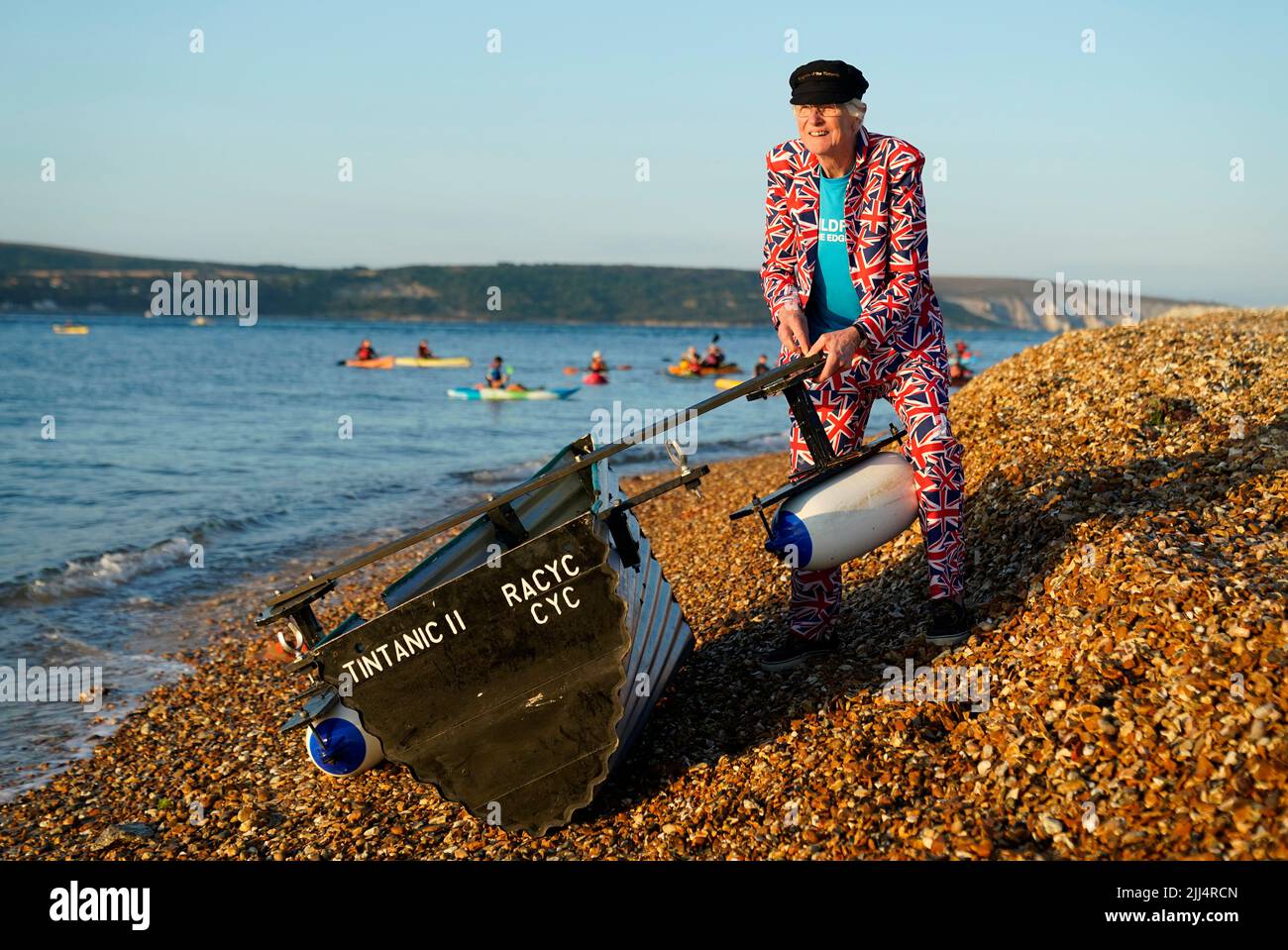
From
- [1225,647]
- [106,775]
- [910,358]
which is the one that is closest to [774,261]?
[910,358]

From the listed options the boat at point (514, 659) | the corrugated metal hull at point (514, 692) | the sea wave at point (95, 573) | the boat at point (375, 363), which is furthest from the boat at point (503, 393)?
the corrugated metal hull at point (514, 692)

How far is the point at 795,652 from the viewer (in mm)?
6113

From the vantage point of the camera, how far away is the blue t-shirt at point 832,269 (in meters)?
5.49

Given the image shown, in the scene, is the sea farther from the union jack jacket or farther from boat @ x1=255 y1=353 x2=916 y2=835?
the union jack jacket

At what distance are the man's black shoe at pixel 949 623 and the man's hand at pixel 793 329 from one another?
1.60m

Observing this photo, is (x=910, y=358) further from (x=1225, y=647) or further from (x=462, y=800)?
(x=462, y=800)

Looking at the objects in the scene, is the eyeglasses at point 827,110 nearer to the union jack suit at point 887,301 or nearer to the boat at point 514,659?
the union jack suit at point 887,301

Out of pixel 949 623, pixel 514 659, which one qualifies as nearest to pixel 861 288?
pixel 949 623

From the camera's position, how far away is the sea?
1059 cm

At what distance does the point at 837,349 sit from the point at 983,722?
1.96 metres

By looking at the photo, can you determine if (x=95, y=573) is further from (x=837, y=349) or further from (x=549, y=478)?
(x=837, y=349)

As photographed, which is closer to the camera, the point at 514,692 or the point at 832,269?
the point at 514,692
